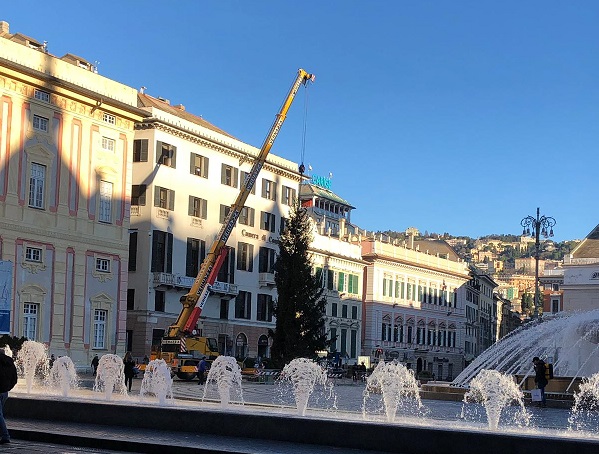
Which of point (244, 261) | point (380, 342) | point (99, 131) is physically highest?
point (99, 131)

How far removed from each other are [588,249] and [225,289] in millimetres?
41537

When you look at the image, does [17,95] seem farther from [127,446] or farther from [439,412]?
[127,446]

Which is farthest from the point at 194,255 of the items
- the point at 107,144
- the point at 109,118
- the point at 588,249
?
the point at 588,249

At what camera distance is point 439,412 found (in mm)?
25875

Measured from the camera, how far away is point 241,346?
2773 inches

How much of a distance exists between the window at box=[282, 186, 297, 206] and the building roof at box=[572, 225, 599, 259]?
3117 cm

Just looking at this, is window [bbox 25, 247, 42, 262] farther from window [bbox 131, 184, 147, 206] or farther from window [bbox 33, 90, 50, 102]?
window [bbox 131, 184, 147, 206]

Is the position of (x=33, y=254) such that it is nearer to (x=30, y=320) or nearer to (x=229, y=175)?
(x=30, y=320)

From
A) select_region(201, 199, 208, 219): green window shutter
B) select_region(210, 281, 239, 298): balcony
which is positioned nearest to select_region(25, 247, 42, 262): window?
select_region(210, 281, 239, 298): balcony

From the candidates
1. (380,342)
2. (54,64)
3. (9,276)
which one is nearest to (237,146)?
(54,64)

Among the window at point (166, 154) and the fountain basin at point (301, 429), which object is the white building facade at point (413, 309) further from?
the fountain basin at point (301, 429)

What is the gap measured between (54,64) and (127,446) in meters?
37.1

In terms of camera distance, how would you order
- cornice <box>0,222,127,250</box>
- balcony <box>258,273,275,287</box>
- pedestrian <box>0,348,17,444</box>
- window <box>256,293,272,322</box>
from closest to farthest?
pedestrian <box>0,348,17,444</box> < cornice <box>0,222,127,250</box> < balcony <box>258,273,275,287</box> < window <box>256,293,272,322</box>

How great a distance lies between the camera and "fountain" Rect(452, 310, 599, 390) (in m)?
36.9
